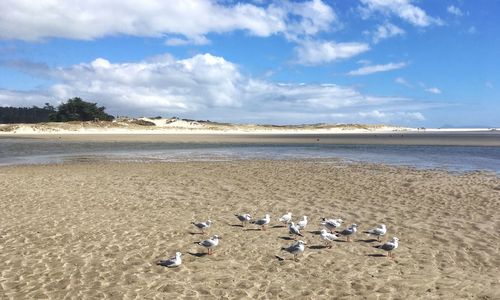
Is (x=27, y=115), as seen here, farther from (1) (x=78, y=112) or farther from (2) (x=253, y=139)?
(2) (x=253, y=139)

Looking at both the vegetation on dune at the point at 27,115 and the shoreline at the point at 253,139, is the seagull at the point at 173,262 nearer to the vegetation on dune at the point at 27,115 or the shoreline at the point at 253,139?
the shoreline at the point at 253,139

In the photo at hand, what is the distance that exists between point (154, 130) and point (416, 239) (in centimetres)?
10603

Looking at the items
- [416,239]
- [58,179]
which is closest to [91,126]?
[58,179]

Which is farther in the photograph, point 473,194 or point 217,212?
point 473,194

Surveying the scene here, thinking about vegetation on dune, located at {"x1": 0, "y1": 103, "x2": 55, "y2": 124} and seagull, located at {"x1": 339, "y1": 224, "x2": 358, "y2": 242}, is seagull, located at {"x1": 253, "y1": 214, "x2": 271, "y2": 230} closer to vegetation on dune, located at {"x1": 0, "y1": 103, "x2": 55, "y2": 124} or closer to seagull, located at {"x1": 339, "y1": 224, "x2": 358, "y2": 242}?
seagull, located at {"x1": 339, "y1": 224, "x2": 358, "y2": 242}

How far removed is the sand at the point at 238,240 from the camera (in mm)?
9734

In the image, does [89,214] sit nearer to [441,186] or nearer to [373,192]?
[373,192]

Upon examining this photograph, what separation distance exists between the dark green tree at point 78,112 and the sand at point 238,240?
10913 cm

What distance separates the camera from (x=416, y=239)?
1343 centimetres

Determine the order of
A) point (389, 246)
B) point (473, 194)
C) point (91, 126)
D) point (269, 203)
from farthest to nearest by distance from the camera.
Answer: point (91, 126) → point (473, 194) → point (269, 203) → point (389, 246)

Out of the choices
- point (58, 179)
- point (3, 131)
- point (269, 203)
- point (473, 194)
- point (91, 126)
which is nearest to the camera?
point (269, 203)

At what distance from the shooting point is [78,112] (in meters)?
130

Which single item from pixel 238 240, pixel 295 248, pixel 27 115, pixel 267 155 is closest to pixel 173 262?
pixel 238 240

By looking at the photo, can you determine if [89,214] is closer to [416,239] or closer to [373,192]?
[416,239]
